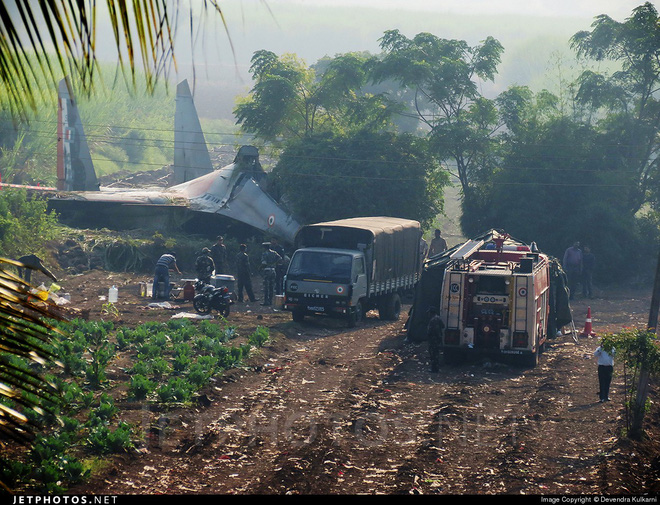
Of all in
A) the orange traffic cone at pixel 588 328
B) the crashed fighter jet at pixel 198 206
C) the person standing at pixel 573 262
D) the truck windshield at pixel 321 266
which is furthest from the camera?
the crashed fighter jet at pixel 198 206

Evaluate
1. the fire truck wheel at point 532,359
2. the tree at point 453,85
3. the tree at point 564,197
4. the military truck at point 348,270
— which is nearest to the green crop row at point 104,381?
the military truck at point 348,270

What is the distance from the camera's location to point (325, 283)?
21.5m

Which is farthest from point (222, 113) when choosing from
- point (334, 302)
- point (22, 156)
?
point (334, 302)

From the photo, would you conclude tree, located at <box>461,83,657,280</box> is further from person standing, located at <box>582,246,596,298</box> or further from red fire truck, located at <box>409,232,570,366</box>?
red fire truck, located at <box>409,232,570,366</box>

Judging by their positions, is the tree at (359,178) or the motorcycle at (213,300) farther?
the tree at (359,178)

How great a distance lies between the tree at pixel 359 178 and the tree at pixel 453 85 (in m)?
2.52

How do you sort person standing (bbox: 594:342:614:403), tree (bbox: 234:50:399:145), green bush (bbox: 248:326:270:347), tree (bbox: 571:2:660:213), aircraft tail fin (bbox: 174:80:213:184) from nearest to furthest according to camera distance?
1. person standing (bbox: 594:342:614:403)
2. green bush (bbox: 248:326:270:347)
3. tree (bbox: 571:2:660:213)
4. tree (bbox: 234:50:399:145)
5. aircraft tail fin (bbox: 174:80:213:184)

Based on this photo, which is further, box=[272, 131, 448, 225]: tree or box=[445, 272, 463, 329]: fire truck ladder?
box=[272, 131, 448, 225]: tree

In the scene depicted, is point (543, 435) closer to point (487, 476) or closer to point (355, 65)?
point (487, 476)

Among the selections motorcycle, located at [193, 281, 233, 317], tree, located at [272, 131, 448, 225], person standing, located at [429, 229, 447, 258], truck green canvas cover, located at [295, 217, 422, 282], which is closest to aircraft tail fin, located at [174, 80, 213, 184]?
tree, located at [272, 131, 448, 225]

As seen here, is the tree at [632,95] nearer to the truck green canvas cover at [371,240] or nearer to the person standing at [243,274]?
the truck green canvas cover at [371,240]

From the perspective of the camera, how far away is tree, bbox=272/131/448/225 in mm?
36188

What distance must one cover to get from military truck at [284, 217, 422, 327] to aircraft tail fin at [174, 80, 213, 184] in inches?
862

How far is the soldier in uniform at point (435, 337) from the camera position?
53.4ft
